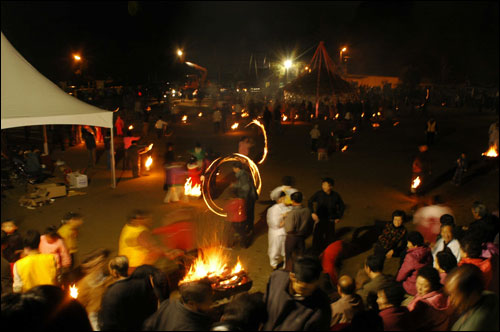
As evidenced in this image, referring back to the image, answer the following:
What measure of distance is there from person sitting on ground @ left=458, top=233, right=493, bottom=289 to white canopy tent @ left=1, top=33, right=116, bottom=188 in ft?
27.0

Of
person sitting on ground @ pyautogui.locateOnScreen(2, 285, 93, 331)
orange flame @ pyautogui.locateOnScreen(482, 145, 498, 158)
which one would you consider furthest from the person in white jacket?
orange flame @ pyautogui.locateOnScreen(482, 145, 498, 158)

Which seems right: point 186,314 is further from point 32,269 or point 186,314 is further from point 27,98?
point 27,98

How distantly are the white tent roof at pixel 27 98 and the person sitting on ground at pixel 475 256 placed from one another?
8.22 m

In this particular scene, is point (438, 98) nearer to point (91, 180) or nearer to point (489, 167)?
point (489, 167)

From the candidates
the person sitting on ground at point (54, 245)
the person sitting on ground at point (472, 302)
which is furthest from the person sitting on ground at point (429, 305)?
the person sitting on ground at point (54, 245)

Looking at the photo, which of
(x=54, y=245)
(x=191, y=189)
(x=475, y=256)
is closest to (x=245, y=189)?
(x=191, y=189)

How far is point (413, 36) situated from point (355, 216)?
8389 cm

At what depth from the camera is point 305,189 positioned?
12.6 meters

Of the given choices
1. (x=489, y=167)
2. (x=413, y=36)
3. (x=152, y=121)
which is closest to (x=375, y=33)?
(x=413, y=36)

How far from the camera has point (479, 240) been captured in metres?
5.13

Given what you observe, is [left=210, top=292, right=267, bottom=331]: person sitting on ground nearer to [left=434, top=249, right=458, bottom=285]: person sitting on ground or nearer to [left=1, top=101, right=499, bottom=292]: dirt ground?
[left=434, top=249, right=458, bottom=285]: person sitting on ground

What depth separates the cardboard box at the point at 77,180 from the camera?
41.1ft

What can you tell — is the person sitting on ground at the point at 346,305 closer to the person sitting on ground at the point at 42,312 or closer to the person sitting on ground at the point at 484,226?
the person sitting on ground at the point at 42,312

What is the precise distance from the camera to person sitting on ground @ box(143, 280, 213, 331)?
3420 millimetres
